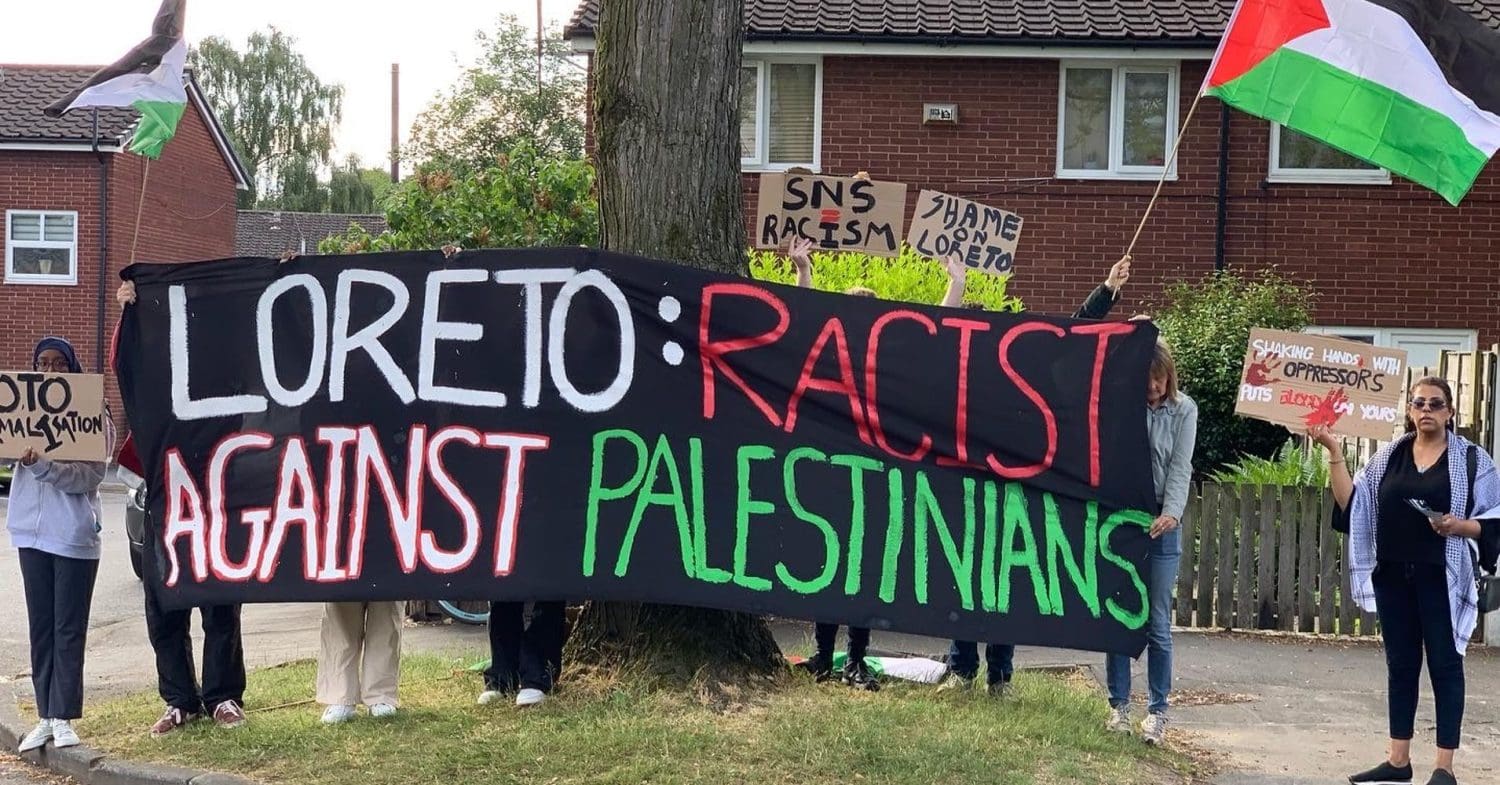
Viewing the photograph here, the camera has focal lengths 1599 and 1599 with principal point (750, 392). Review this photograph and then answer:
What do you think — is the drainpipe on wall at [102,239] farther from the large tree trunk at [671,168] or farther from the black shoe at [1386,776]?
the black shoe at [1386,776]

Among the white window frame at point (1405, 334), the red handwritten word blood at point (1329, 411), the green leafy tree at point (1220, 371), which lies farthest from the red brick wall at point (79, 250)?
the red handwritten word blood at point (1329, 411)

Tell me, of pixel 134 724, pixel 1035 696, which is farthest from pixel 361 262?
pixel 1035 696

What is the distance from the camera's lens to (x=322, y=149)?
206ft

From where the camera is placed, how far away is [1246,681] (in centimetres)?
875

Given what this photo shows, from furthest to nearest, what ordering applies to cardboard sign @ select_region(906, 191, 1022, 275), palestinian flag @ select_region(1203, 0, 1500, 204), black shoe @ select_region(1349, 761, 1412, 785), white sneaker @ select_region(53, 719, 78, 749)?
cardboard sign @ select_region(906, 191, 1022, 275) < palestinian flag @ select_region(1203, 0, 1500, 204) < white sneaker @ select_region(53, 719, 78, 749) < black shoe @ select_region(1349, 761, 1412, 785)

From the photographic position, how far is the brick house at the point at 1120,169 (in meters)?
18.2

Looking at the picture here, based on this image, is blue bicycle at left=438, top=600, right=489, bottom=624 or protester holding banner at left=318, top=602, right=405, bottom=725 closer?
protester holding banner at left=318, top=602, right=405, bottom=725

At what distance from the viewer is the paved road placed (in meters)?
7.04

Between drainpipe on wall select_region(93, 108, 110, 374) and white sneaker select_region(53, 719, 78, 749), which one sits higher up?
drainpipe on wall select_region(93, 108, 110, 374)

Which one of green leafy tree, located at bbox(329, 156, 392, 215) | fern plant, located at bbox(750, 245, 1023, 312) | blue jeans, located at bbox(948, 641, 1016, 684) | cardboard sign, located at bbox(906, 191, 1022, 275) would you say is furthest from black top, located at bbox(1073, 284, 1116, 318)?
green leafy tree, located at bbox(329, 156, 392, 215)

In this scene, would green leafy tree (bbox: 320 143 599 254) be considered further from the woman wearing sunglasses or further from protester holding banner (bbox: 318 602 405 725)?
the woman wearing sunglasses

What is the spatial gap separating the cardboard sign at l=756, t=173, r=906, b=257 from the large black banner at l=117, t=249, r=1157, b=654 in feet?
3.17

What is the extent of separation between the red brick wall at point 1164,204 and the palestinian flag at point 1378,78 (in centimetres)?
1108

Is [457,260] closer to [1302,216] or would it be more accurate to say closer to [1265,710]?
[1265,710]
